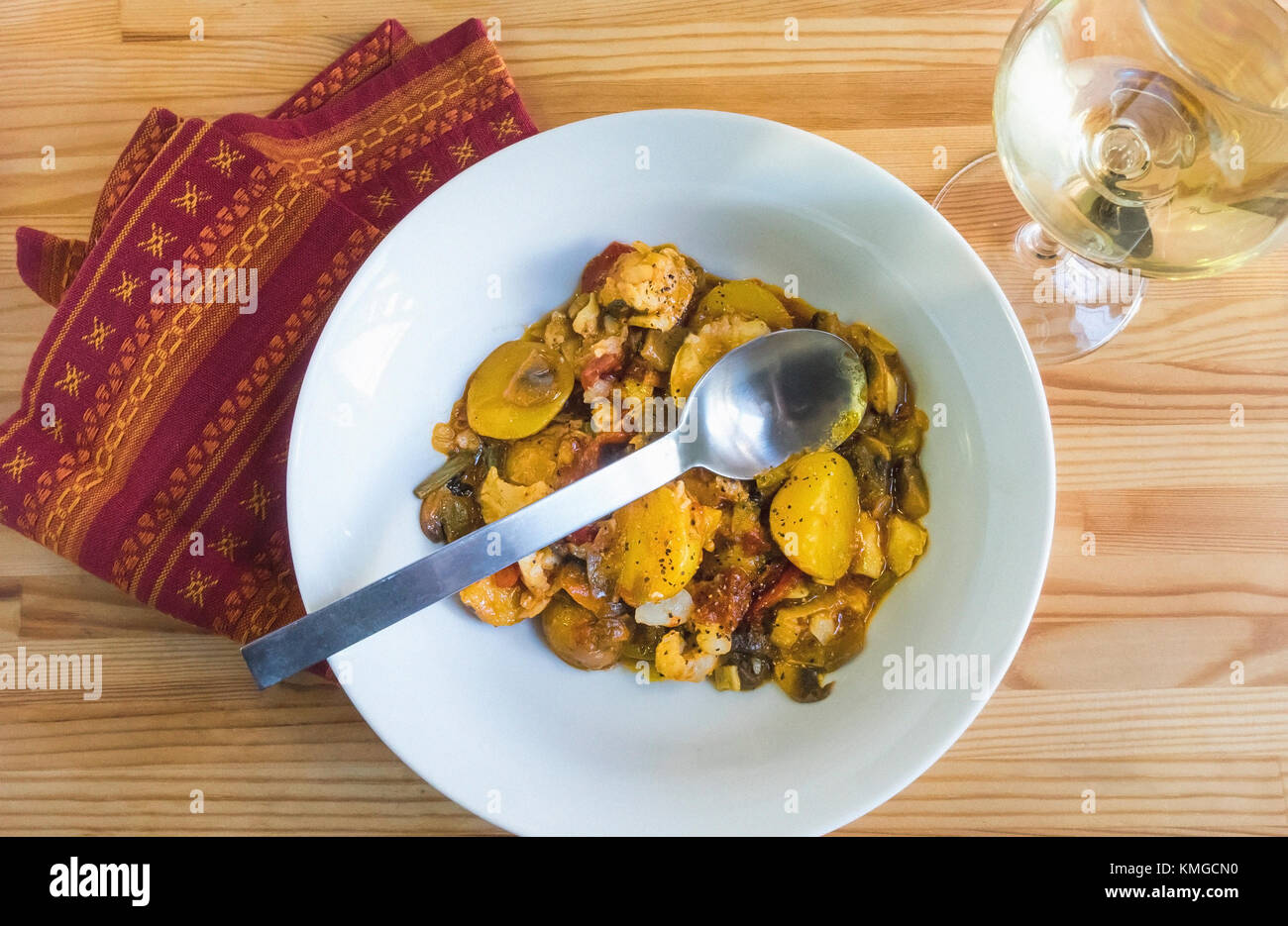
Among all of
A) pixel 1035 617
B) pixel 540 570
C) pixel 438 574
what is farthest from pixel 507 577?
pixel 1035 617

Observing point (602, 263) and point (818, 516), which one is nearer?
point (818, 516)

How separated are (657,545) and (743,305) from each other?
392 millimetres

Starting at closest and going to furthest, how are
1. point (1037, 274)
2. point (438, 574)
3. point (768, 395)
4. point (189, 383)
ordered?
1. point (438, 574)
2. point (768, 395)
3. point (189, 383)
4. point (1037, 274)

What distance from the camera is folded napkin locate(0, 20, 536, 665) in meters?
1.41

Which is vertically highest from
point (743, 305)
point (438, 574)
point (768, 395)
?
point (743, 305)

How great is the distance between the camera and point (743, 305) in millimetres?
1388

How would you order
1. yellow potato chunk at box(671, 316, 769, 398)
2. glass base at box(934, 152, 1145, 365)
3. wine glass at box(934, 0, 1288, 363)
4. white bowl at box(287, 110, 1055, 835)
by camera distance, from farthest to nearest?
1. glass base at box(934, 152, 1145, 365)
2. yellow potato chunk at box(671, 316, 769, 398)
3. white bowl at box(287, 110, 1055, 835)
4. wine glass at box(934, 0, 1288, 363)

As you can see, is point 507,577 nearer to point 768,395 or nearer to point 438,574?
point 438,574

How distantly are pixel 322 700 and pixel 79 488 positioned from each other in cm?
50

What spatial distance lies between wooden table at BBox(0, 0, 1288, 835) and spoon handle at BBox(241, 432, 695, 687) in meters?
0.32

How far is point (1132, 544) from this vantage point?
146 centimetres

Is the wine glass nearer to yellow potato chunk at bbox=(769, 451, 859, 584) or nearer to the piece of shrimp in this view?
yellow potato chunk at bbox=(769, 451, 859, 584)

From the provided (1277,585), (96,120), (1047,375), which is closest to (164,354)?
(96,120)

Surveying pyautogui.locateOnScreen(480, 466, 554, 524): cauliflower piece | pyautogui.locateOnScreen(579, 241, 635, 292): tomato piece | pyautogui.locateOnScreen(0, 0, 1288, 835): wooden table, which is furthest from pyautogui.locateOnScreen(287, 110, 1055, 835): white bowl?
pyautogui.locateOnScreen(0, 0, 1288, 835): wooden table
